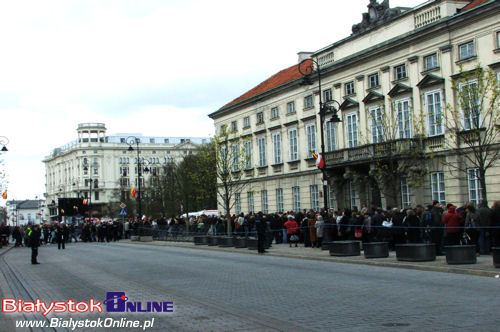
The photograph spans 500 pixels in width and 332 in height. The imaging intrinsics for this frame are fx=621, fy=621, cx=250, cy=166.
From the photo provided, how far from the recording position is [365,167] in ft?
137

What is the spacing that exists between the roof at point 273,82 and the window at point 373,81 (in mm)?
9476

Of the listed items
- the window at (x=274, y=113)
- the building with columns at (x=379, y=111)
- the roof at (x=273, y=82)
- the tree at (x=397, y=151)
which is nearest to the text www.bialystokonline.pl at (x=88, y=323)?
the building with columns at (x=379, y=111)

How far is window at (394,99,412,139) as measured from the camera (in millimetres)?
38475

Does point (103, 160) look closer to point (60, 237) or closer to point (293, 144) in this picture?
point (293, 144)

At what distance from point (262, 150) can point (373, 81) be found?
16.5m

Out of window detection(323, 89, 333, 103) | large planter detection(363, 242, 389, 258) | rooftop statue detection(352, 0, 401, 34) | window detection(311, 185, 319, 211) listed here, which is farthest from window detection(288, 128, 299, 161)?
large planter detection(363, 242, 389, 258)

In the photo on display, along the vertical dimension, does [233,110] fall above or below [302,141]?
above

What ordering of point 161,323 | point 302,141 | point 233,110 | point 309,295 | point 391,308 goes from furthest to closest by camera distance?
point 233,110, point 302,141, point 309,295, point 391,308, point 161,323

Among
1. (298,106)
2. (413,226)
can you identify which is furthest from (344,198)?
(413,226)

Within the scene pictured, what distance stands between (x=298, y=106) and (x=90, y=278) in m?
34.4

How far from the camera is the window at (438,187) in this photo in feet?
120

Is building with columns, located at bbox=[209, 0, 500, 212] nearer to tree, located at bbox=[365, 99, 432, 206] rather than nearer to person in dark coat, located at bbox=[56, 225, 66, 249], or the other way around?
tree, located at bbox=[365, 99, 432, 206]

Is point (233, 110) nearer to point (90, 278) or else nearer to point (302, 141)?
point (302, 141)

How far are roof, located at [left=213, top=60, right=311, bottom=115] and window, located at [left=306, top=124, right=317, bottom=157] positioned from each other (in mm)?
4620
